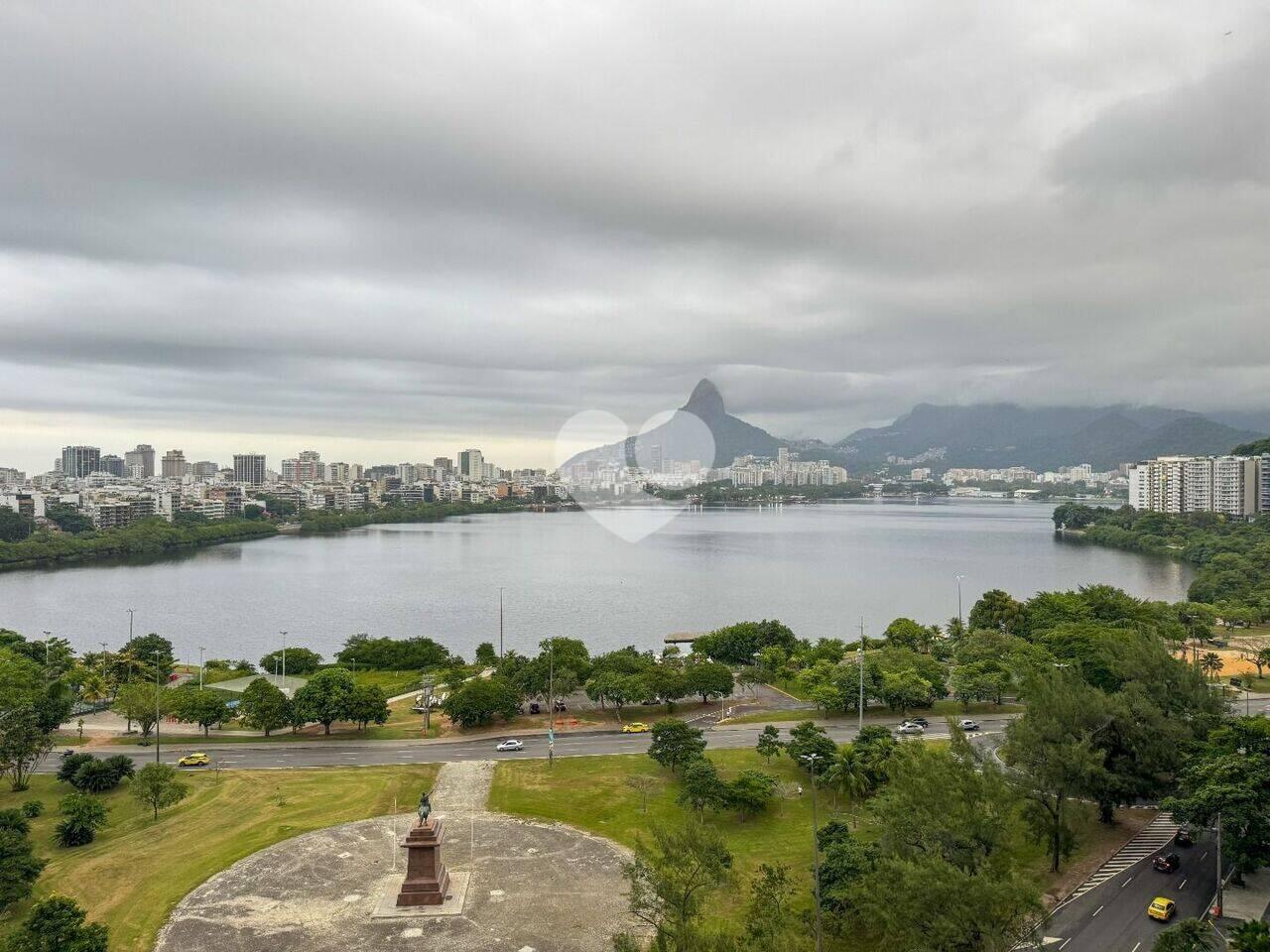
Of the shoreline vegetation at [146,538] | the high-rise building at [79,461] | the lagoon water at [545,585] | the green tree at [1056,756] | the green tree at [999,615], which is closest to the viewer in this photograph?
the green tree at [1056,756]

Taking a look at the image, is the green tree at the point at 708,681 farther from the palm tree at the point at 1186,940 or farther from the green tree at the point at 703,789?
the palm tree at the point at 1186,940

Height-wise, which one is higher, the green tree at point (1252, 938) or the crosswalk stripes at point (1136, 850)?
the green tree at point (1252, 938)

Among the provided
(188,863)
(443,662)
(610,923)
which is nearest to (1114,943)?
(610,923)

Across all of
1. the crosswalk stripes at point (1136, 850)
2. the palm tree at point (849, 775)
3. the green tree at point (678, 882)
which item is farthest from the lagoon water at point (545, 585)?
the green tree at point (678, 882)

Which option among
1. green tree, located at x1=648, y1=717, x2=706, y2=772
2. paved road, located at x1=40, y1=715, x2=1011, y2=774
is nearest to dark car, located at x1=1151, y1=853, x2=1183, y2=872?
paved road, located at x1=40, y1=715, x2=1011, y2=774

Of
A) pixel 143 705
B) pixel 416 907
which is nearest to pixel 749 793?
pixel 416 907

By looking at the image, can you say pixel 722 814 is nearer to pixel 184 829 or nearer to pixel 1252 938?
pixel 1252 938

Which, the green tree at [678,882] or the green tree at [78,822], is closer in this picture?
the green tree at [678,882]
